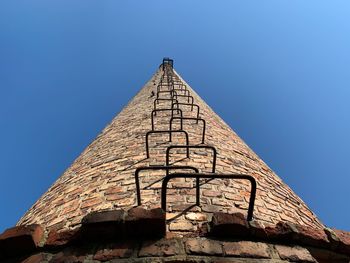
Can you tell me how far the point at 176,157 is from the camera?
4.05 m

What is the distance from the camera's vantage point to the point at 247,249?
2.44 m

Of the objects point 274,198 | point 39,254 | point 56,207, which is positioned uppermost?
point 274,198

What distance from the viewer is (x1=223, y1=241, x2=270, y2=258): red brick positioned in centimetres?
239

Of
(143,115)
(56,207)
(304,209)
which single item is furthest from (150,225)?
(143,115)

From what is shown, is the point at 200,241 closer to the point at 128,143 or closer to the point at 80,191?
the point at 80,191

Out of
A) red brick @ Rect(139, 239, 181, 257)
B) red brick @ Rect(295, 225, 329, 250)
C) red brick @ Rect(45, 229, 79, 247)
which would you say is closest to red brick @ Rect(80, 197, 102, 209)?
red brick @ Rect(45, 229, 79, 247)

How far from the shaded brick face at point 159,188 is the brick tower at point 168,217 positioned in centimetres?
1

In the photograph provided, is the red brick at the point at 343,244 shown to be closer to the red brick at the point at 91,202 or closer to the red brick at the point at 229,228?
the red brick at the point at 229,228

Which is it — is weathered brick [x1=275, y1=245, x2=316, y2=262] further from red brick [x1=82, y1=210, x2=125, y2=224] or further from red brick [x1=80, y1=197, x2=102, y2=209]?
red brick [x1=80, y1=197, x2=102, y2=209]

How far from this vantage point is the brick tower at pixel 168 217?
2.45 meters

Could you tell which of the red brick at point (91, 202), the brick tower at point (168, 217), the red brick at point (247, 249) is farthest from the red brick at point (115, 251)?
the red brick at point (91, 202)

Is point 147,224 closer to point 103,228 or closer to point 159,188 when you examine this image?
point 103,228

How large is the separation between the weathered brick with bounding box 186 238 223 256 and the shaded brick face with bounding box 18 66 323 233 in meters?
0.15

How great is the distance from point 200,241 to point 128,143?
2.52 meters
